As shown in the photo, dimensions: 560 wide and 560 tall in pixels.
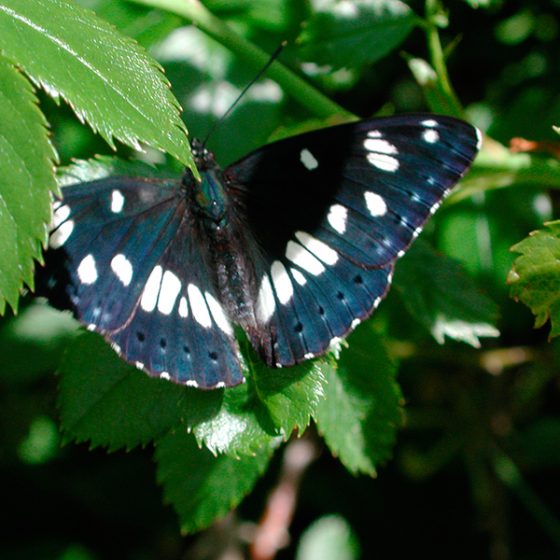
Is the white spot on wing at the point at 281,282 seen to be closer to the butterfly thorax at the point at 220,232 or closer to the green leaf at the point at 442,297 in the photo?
the butterfly thorax at the point at 220,232

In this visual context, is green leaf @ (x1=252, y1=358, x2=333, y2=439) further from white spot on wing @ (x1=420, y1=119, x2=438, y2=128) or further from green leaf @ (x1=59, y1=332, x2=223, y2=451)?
white spot on wing @ (x1=420, y1=119, x2=438, y2=128)

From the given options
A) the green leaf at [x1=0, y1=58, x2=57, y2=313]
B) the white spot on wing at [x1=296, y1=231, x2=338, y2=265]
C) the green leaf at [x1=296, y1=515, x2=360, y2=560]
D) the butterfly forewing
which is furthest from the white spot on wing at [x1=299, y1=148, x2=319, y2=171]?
the green leaf at [x1=296, y1=515, x2=360, y2=560]

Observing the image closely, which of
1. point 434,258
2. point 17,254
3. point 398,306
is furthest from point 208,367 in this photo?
point 398,306

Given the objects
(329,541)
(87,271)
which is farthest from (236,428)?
(329,541)

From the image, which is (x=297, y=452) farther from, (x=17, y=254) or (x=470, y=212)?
(x=17, y=254)

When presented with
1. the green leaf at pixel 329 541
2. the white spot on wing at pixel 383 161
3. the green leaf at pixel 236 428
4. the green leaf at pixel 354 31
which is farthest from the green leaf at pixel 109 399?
the green leaf at pixel 329 541


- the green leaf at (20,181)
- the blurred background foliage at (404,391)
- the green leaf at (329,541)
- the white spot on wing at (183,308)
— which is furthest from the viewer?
the green leaf at (329,541)

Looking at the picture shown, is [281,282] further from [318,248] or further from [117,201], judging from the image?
[117,201]
